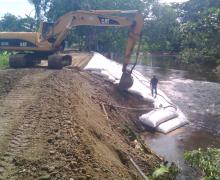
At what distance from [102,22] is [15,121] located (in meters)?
8.97

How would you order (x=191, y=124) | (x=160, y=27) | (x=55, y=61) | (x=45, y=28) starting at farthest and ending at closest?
1. (x=160, y=27)
2. (x=45, y=28)
3. (x=55, y=61)
4. (x=191, y=124)

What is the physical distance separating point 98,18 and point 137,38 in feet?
7.19

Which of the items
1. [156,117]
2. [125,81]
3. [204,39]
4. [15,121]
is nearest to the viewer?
[15,121]

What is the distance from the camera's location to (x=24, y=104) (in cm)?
1067

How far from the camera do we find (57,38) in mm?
18094

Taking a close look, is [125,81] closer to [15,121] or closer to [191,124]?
[191,124]

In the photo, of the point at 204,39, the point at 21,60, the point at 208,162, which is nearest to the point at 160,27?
the point at 204,39

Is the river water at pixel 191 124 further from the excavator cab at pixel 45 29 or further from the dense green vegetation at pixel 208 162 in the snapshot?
the excavator cab at pixel 45 29

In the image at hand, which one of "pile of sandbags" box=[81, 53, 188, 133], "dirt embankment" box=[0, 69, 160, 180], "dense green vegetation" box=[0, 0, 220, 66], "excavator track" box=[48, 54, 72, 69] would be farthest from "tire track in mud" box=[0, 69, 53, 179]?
"dense green vegetation" box=[0, 0, 220, 66]

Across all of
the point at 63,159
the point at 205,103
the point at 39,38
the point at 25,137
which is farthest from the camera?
the point at 205,103

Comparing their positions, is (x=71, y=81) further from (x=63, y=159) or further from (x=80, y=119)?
(x=63, y=159)

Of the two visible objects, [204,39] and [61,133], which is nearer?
[61,133]

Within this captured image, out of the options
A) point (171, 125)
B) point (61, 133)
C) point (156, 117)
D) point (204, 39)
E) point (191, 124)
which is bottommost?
point (191, 124)

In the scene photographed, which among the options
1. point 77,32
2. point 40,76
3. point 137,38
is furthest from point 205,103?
point 77,32
